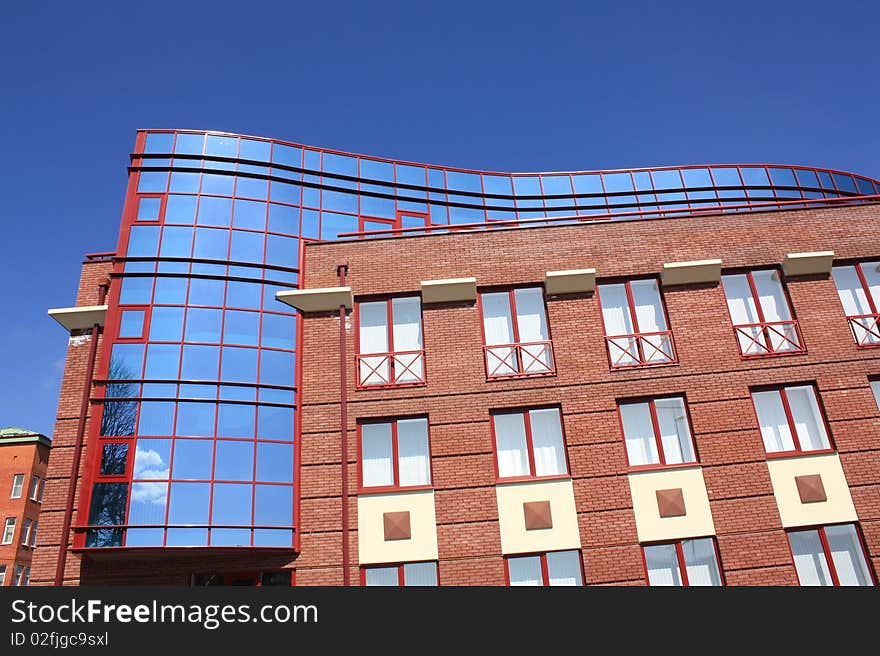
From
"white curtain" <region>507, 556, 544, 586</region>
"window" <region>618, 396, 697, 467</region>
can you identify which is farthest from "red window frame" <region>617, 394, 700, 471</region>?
"white curtain" <region>507, 556, 544, 586</region>

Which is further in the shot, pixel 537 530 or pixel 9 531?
pixel 9 531

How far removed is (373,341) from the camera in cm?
1675

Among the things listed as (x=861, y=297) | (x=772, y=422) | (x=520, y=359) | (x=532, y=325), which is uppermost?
(x=861, y=297)

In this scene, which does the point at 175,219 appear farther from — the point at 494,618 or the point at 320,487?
the point at 494,618

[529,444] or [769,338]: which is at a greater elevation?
[769,338]

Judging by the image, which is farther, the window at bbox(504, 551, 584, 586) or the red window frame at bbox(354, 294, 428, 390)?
the red window frame at bbox(354, 294, 428, 390)

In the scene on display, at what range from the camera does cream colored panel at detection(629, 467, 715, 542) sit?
14461 mm

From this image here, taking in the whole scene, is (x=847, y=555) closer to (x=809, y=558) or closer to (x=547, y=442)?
(x=809, y=558)

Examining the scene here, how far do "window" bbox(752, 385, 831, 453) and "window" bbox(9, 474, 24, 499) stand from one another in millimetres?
42103

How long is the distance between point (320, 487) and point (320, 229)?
28.6ft

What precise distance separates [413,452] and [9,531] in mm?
36116

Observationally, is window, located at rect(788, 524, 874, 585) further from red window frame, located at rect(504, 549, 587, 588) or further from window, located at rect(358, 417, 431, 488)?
window, located at rect(358, 417, 431, 488)

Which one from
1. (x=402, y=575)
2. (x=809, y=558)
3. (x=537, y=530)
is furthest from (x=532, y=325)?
(x=809, y=558)

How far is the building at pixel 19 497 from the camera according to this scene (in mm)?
39406
